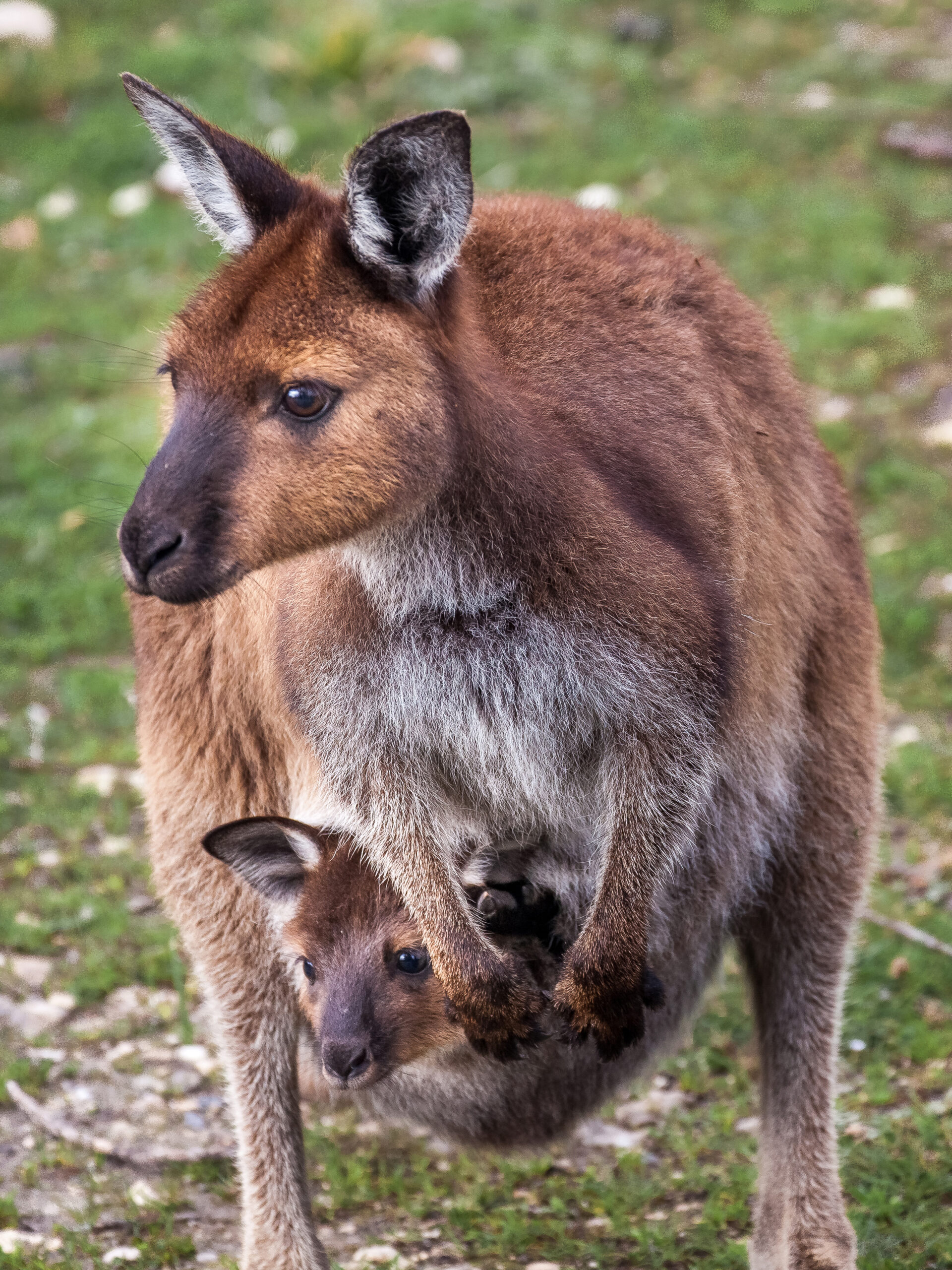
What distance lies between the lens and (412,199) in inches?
101

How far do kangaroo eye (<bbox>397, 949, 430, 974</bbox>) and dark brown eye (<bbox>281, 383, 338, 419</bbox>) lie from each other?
1209 millimetres

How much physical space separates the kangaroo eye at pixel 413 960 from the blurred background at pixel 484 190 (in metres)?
0.79

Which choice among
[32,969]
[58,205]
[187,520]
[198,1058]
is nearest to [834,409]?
[198,1058]

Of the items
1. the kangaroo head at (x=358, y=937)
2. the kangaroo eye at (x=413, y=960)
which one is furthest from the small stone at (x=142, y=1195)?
the kangaroo eye at (x=413, y=960)

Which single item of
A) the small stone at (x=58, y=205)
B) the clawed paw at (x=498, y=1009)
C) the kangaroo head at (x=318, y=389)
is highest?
the kangaroo head at (x=318, y=389)

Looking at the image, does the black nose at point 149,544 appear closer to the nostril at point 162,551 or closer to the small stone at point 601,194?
the nostril at point 162,551

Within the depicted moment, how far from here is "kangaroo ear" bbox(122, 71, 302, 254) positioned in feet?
8.87

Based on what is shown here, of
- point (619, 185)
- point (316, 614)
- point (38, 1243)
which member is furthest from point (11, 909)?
point (619, 185)

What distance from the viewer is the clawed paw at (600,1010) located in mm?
2926

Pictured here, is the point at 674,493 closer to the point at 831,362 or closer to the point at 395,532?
the point at 395,532

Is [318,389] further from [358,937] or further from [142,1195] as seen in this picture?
[142,1195]

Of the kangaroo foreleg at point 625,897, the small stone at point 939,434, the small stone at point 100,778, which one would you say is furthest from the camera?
the small stone at point 939,434

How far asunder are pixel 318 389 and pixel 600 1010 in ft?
4.14

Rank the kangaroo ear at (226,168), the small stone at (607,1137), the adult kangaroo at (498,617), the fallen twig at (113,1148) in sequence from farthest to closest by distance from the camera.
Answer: the small stone at (607,1137), the fallen twig at (113,1148), the kangaroo ear at (226,168), the adult kangaroo at (498,617)
